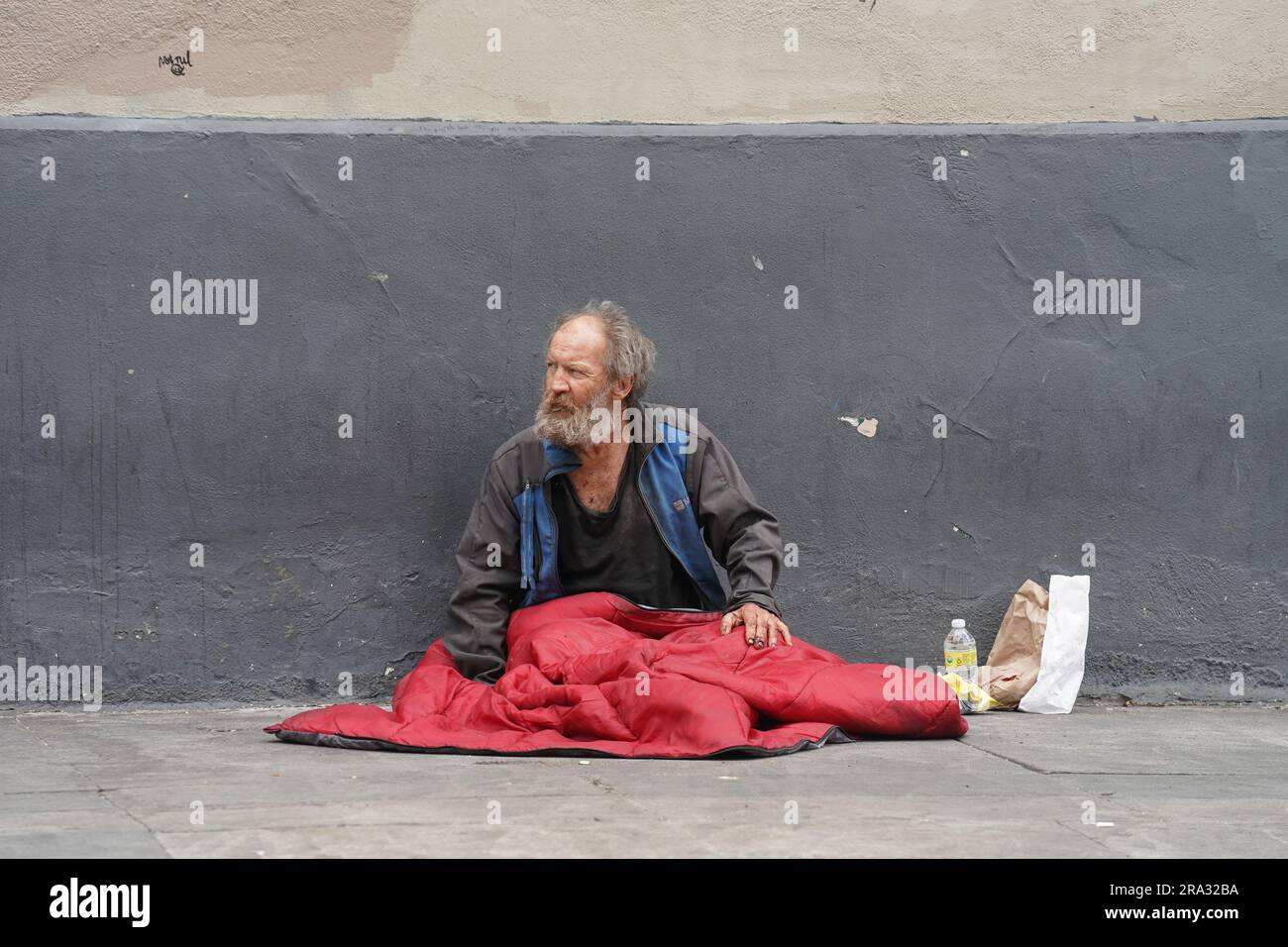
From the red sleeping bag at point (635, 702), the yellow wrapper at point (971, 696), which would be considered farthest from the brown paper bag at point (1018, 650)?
the red sleeping bag at point (635, 702)

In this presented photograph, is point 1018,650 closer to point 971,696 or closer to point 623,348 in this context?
point 971,696

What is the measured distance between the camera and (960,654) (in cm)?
515

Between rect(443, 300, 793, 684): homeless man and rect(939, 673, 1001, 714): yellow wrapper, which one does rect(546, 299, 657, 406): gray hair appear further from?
rect(939, 673, 1001, 714): yellow wrapper

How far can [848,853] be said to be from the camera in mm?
2898

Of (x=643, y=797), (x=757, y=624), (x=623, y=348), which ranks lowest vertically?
(x=643, y=797)

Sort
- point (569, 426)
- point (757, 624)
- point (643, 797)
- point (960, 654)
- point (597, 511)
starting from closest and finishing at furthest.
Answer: point (643, 797), point (757, 624), point (569, 426), point (597, 511), point (960, 654)

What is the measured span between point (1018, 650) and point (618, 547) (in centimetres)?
146

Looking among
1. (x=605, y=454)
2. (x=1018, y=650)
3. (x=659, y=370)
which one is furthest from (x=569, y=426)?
(x=1018, y=650)

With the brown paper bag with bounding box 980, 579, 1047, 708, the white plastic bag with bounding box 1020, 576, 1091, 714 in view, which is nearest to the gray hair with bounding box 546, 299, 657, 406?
the brown paper bag with bounding box 980, 579, 1047, 708

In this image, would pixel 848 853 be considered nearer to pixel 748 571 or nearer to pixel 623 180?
pixel 748 571

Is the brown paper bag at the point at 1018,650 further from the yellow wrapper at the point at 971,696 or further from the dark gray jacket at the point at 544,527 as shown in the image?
the dark gray jacket at the point at 544,527

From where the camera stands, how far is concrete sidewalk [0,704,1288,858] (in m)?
2.97

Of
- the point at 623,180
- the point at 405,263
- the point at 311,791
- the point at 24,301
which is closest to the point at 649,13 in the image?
the point at 623,180

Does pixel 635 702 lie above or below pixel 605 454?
below
